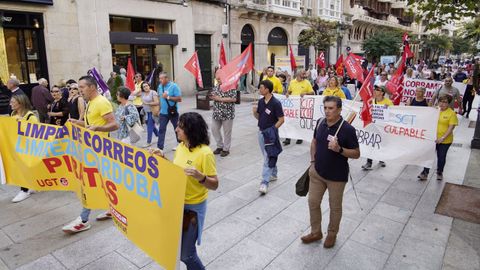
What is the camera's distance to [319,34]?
26.5m

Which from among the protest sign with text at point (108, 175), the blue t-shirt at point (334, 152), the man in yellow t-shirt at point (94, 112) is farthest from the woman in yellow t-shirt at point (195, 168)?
the man in yellow t-shirt at point (94, 112)

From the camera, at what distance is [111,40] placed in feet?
50.2

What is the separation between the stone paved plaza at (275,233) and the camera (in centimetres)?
393

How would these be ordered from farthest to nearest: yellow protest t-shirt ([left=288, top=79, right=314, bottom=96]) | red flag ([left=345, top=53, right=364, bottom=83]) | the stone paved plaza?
red flag ([left=345, top=53, right=364, bottom=83])
yellow protest t-shirt ([left=288, top=79, right=314, bottom=96])
the stone paved plaza

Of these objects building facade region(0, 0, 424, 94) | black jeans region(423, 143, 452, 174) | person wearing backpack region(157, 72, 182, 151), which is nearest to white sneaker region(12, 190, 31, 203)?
person wearing backpack region(157, 72, 182, 151)

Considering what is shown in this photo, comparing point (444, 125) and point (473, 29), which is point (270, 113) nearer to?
point (444, 125)

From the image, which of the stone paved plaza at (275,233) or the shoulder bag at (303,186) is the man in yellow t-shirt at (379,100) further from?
the shoulder bag at (303,186)

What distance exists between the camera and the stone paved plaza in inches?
155

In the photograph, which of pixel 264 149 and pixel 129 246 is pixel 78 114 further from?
pixel 264 149

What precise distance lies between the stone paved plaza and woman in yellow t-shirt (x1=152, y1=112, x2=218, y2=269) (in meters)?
1.05

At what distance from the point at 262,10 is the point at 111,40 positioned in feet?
39.4

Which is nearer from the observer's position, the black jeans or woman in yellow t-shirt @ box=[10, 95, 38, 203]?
woman in yellow t-shirt @ box=[10, 95, 38, 203]

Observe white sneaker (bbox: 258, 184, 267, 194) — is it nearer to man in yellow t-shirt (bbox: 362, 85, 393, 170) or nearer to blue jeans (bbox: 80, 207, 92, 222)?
man in yellow t-shirt (bbox: 362, 85, 393, 170)

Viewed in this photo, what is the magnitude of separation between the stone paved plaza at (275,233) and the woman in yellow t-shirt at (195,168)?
3.45 feet
